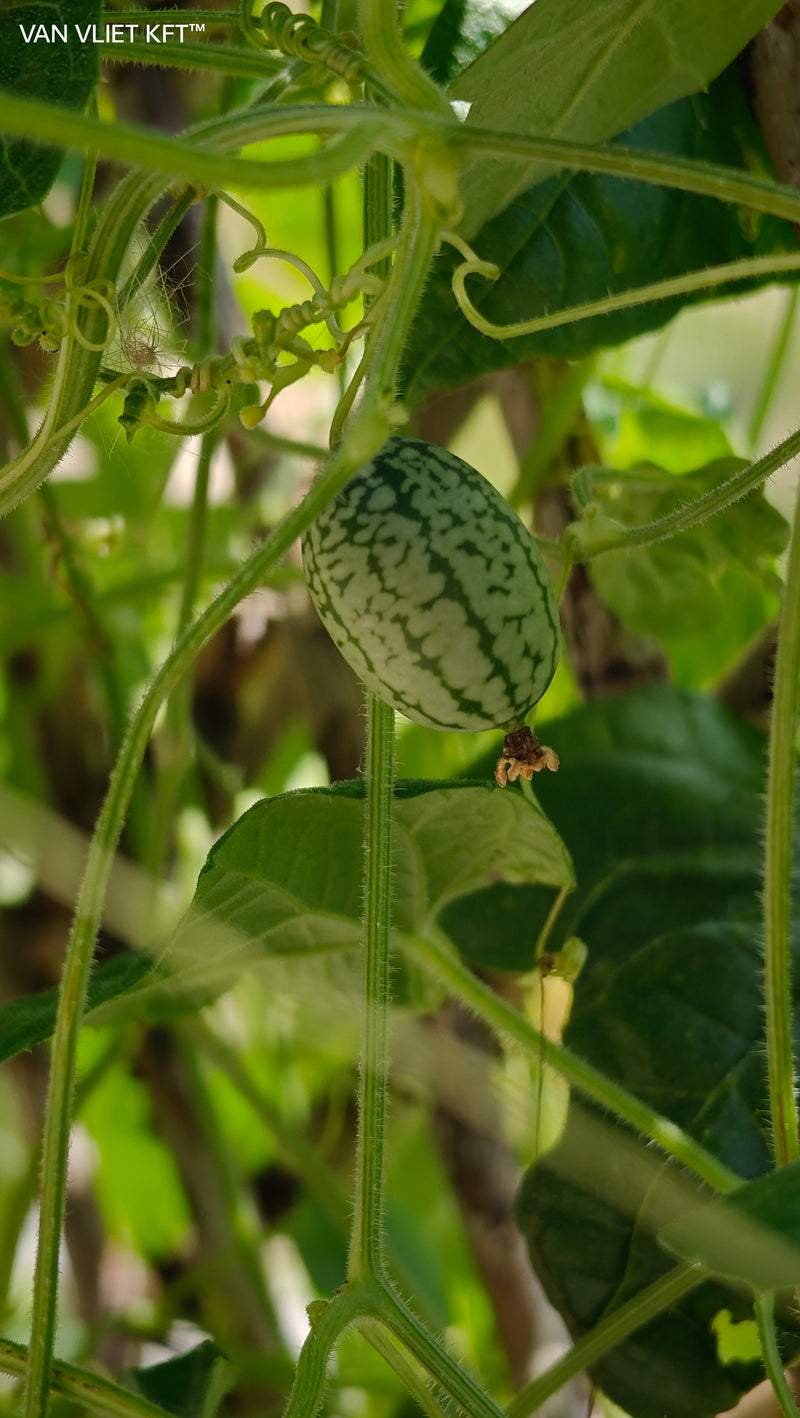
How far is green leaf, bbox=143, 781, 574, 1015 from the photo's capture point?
586 mm

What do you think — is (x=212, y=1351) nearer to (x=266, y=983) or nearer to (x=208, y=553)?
(x=266, y=983)

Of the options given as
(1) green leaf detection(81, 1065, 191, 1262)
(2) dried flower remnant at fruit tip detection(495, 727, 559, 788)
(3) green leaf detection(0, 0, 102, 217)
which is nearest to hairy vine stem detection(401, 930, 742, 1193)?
→ (2) dried flower remnant at fruit tip detection(495, 727, 559, 788)

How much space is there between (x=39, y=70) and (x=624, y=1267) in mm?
642

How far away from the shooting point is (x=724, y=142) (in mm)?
744

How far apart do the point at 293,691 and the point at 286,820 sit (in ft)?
2.35

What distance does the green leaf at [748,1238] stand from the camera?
1.37 feet

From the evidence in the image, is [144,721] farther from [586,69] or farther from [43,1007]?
[586,69]

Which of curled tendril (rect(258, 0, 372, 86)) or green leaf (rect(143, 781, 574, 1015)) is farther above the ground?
curled tendril (rect(258, 0, 372, 86))

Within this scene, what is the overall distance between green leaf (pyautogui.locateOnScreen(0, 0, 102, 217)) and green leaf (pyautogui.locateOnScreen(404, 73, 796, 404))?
21 centimetres

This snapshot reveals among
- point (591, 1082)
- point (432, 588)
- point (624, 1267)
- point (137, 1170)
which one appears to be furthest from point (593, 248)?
point (137, 1170)

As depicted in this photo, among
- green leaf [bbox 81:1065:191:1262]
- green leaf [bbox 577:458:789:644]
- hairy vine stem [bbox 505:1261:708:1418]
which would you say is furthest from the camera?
green leaf [bbox 81:1065:191:1262]

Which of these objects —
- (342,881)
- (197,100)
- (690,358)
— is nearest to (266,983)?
(342,881)

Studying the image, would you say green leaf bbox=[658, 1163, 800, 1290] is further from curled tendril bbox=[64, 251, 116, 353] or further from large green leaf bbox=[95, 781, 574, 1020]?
curled tendril bbox=[64, 251, 116, 353]

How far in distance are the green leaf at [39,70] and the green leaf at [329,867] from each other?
281 millimetres
